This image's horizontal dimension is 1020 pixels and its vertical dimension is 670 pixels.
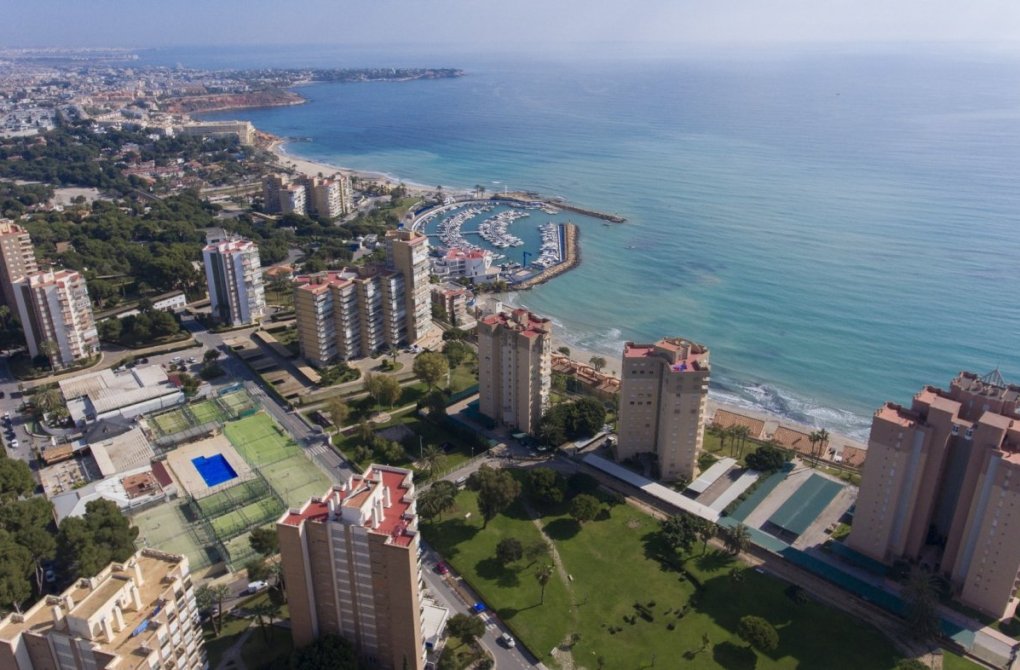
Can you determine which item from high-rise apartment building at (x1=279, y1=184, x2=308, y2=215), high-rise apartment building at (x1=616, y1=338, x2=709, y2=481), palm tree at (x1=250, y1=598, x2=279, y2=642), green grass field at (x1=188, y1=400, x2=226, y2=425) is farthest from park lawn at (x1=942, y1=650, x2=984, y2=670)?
high-rise apartment building at (x1=279, y1=184, x2=308, y2=215)

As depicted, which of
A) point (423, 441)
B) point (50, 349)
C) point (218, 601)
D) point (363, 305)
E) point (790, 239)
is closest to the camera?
point (218, 601)

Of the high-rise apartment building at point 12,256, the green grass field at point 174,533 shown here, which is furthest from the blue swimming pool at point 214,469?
the high-rise apartment building at point 12,256

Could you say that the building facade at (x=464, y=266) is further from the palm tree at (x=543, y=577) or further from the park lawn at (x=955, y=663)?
the park lawn at (x=955, y=663)

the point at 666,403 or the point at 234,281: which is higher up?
the point at 234,281

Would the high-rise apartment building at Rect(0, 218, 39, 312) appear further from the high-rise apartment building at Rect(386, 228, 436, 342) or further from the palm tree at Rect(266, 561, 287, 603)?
the palm tree at Rect(266, 561, 287, 603)

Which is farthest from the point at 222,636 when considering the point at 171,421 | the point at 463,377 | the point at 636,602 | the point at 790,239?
the point at 790,239

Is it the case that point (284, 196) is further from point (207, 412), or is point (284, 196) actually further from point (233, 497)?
point (233, 497)

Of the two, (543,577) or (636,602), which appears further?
(636,602)
